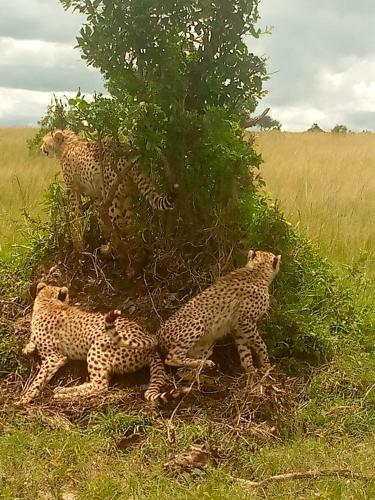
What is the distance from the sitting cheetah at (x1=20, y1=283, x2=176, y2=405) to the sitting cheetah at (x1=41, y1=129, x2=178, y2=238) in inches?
34.0

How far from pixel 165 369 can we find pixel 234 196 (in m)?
1.32

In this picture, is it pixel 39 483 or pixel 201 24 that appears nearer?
pixel 39 483

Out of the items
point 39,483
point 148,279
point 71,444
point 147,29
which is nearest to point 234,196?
point 148,279

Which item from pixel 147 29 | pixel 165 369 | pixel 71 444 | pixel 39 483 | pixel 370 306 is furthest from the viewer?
pixel 370 306

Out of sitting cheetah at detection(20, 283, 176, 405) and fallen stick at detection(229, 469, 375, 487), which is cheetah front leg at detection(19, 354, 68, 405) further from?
fallen stick at detection(229, 469, 375, 487)

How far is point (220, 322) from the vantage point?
4.75m

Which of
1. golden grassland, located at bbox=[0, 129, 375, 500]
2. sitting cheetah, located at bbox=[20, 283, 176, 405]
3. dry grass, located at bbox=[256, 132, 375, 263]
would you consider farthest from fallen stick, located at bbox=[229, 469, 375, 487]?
dry grass, located at bbox=[256, 132, 375, 263]

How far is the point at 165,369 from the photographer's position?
465 centimetres

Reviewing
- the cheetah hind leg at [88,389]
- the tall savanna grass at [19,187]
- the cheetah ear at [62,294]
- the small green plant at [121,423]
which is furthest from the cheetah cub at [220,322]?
the tall savanna grass at [19,187]

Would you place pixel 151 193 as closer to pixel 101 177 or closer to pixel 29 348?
pixel 101 177

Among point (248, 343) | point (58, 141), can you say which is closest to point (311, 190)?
point (58, 141)

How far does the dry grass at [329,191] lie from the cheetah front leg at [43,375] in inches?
81.2

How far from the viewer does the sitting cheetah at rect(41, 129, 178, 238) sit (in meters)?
5.25

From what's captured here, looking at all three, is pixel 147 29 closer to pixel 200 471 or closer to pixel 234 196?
pixel 234 196
